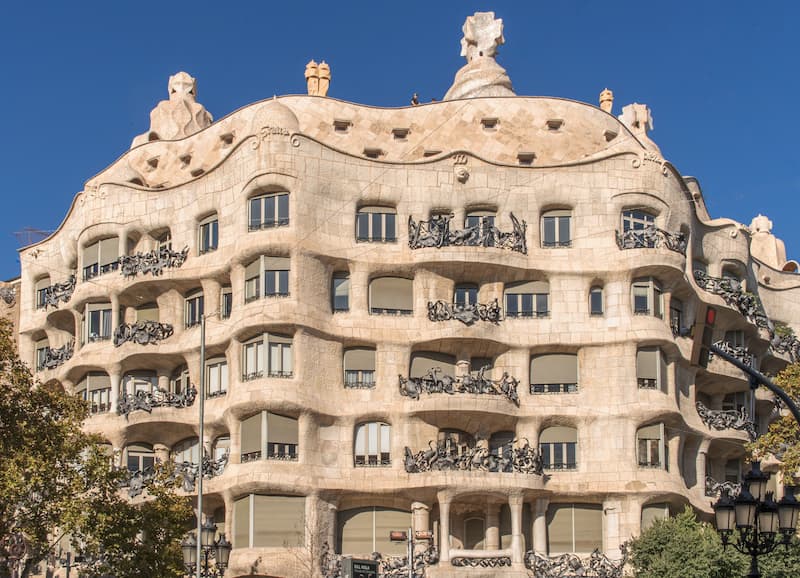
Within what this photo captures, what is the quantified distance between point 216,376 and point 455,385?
960cm

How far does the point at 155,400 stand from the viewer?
195 ft

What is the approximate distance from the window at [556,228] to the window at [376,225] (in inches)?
241

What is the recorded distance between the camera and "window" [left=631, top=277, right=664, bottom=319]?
5859cm

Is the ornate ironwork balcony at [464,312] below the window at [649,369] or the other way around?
the other way around

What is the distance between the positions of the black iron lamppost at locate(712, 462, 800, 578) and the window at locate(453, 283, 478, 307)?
95.5 feet

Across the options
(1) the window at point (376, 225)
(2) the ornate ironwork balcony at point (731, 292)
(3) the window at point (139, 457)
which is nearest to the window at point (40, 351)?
(3) the window at point (139, 457)

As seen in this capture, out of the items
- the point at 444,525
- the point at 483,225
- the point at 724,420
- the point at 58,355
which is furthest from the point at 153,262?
the point at 724,420

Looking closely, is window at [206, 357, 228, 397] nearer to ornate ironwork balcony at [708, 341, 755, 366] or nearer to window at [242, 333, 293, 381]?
window at [242, 333, 293, 381]

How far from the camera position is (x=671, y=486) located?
56750 millimetres

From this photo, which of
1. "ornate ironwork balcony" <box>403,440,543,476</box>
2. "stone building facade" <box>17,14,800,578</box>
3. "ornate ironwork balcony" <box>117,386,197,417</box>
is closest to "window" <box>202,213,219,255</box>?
"stone building facade" <box>17,14,800,578</box>

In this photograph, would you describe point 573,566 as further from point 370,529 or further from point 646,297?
point 646,297

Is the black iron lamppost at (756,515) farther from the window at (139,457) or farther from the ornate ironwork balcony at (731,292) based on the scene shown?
the window at (139,457)

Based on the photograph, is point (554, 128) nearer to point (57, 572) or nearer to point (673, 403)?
point (673, 403)

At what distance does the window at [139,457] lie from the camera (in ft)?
199
